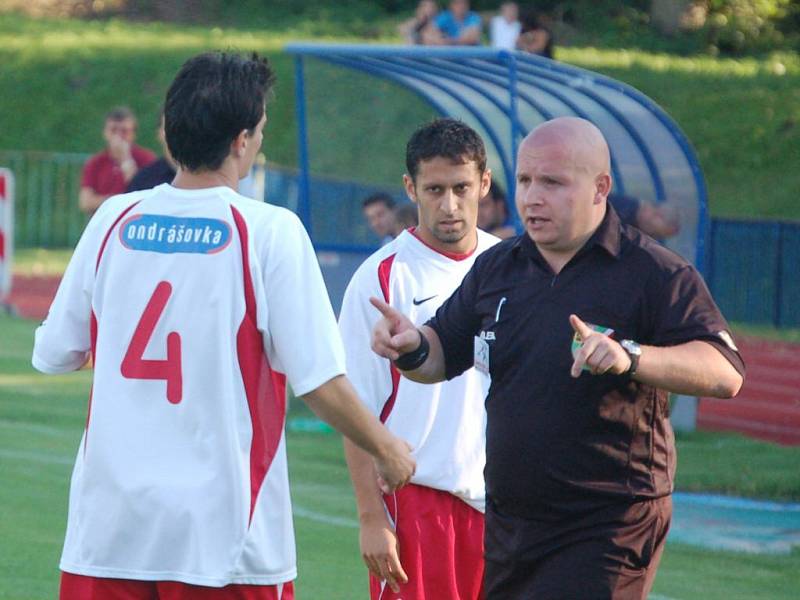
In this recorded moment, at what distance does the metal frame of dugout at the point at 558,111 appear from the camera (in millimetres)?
12016

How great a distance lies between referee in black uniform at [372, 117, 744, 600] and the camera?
4211 mm

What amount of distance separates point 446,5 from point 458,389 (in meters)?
32.8

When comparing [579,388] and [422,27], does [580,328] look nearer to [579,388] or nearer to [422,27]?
[579,388]

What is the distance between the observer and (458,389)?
17.1 ft

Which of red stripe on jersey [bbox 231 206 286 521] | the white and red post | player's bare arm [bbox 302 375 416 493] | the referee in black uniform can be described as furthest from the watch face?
the white and red post

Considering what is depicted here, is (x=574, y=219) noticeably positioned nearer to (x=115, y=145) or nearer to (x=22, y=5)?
(x=115, y=145)

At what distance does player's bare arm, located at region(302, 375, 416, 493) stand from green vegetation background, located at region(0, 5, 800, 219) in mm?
14834

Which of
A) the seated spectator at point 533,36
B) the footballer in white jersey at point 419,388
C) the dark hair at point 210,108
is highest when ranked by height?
the seated spectator at point 533,36

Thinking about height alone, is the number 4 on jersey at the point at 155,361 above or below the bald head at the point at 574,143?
below

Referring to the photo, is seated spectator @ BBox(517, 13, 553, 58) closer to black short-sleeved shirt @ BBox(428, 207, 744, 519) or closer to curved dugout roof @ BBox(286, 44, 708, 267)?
curved dugout roof @ BBox(286, 44, 708, 267)

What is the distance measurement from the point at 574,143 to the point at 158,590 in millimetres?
1659

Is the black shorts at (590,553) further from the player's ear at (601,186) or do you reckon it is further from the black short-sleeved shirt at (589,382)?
the player's ear at (601,186)

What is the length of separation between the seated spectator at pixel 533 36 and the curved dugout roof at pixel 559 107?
4530mm

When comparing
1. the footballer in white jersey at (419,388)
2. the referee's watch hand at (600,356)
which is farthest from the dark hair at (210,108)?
the footballer in white jersey at (419,388)
